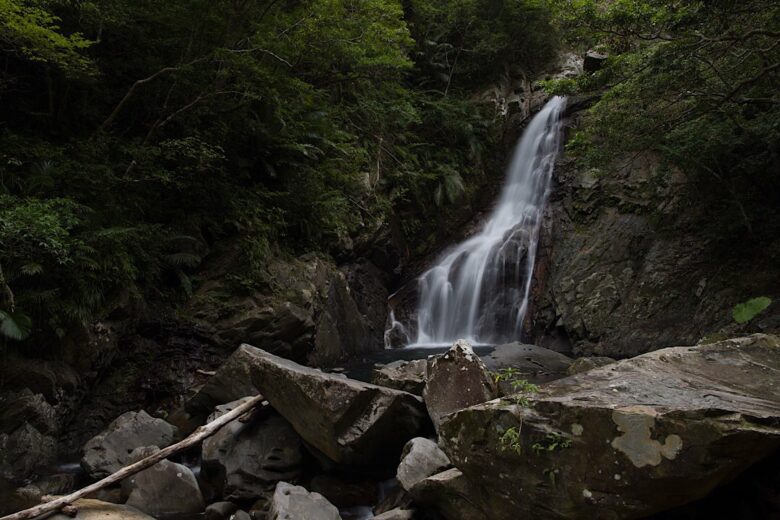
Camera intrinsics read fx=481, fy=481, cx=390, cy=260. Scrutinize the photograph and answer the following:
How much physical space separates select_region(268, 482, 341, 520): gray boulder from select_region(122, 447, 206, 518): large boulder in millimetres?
1281

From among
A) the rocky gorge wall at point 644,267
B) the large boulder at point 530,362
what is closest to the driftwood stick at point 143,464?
the large boulder at point 530,362

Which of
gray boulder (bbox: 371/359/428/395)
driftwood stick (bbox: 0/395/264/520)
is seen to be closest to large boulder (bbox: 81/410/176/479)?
driftwood stick (bbox: 0/395/264/520)

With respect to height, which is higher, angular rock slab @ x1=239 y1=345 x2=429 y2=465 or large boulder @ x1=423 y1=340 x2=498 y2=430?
large boulder @ x1=423 y1=340 x2=498 y2=430

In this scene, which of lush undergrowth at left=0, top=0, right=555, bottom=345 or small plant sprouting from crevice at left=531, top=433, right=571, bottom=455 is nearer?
small plant sprouting from crevice at left=531, top=433, right=571, bottom=455

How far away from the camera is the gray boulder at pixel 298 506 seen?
4012 millimetres

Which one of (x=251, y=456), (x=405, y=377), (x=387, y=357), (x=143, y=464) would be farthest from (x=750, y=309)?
(x=387, y=357)

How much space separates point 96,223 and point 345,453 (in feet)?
17.0

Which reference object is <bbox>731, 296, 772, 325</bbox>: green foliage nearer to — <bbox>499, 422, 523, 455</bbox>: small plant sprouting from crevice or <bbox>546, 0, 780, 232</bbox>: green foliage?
<bbox>546, 0, 780, 232</bbox>: green foliage

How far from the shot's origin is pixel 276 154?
11.4 m

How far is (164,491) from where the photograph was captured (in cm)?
500

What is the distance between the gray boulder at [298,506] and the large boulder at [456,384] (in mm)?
1330

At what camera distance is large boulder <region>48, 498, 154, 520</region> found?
4066 mm

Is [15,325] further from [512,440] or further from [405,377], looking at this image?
[512,440]

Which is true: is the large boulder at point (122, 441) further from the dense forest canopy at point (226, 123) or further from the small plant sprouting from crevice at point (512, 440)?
the small plant sprouting from crevice at point (512, 440)
